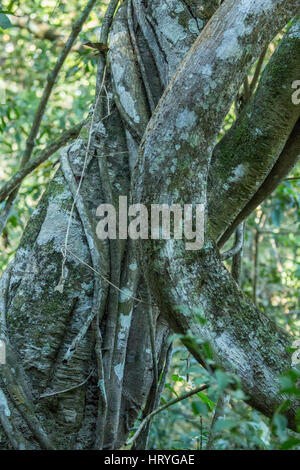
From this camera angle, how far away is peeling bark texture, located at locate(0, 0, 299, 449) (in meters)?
1.12

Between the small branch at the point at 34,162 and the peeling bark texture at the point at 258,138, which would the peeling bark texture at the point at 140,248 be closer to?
the peeling bark texture at the point at 258,138

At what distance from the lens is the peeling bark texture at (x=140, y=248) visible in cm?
112

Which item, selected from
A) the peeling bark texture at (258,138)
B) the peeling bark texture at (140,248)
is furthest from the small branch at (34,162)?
the peeling bark texture at (258,138)

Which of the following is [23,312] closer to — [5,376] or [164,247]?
[5,376]

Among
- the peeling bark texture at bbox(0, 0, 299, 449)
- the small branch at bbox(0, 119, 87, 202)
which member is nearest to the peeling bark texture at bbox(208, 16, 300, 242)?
the peeling bark texture at bbox(0, 0, 299, 449)

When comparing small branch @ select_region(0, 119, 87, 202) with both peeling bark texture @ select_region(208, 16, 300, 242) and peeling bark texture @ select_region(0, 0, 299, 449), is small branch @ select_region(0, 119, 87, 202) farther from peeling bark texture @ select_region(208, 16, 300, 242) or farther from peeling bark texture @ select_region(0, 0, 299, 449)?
peeling bark texture @ select_region(208, 16, 300, 242)

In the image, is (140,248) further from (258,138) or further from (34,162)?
(34,162)

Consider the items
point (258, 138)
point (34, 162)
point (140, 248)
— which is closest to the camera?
point (140, 248)

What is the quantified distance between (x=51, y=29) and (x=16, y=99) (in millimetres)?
539

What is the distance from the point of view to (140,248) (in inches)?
44.4

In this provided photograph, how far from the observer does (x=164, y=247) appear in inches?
43.1

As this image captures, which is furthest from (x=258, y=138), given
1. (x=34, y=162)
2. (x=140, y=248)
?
(x=34, y=162)

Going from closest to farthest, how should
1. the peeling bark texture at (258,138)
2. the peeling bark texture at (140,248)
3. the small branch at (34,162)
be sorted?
the peeling bark texture at (140,248) < the peeling bark texture at (258,138) < the small branch at (34,162)

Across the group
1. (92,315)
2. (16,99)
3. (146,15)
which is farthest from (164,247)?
(16,99)
